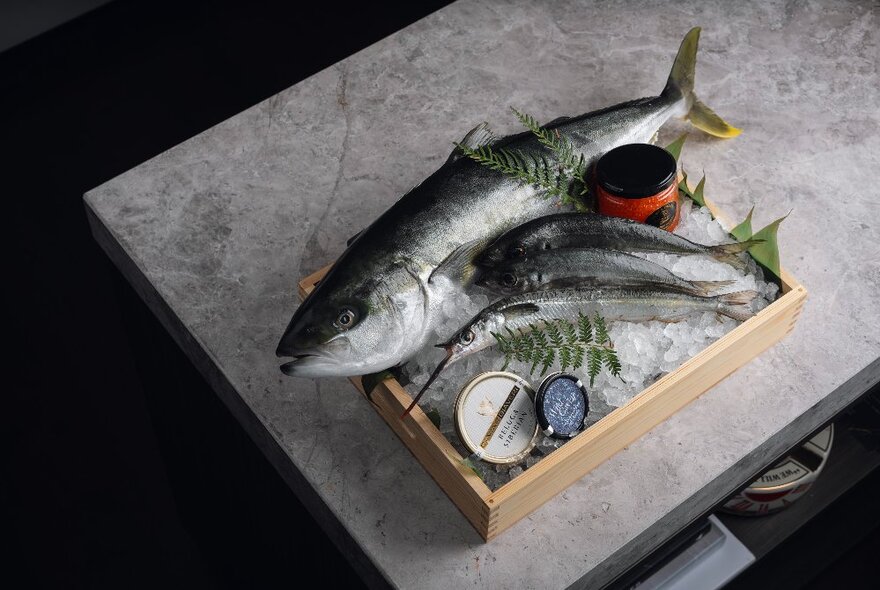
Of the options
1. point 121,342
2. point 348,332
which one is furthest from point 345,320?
point 121,342

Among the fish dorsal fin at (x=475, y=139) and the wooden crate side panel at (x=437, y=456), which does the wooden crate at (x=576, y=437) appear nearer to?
the wooden crate side panel at (x=437, y=456)

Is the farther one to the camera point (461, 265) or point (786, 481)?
point (786, 481)

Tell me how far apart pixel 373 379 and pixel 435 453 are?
0.13 metres

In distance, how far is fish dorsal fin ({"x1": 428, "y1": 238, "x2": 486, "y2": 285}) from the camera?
1.45 m

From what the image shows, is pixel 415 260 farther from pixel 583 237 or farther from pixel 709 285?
pixel 709 285

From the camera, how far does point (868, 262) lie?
175 cm

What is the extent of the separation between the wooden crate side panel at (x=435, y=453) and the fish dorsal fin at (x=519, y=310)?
0.16 m

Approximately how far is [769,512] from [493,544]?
85cm

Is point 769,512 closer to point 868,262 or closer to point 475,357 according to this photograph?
point 868,262

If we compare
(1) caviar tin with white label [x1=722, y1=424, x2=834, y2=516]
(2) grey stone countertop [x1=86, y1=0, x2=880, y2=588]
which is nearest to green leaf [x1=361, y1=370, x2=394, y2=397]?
(2) grey stone countertop [x1=86, y1=0, x2=880, y2=588]

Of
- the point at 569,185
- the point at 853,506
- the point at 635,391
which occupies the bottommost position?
the point at 853,506

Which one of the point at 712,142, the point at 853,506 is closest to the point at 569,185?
the point at 712,142

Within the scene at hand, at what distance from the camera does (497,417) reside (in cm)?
142

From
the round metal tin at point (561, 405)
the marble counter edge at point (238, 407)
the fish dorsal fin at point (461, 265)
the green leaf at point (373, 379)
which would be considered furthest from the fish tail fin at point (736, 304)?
the marble counter edge at point (238, 407)
